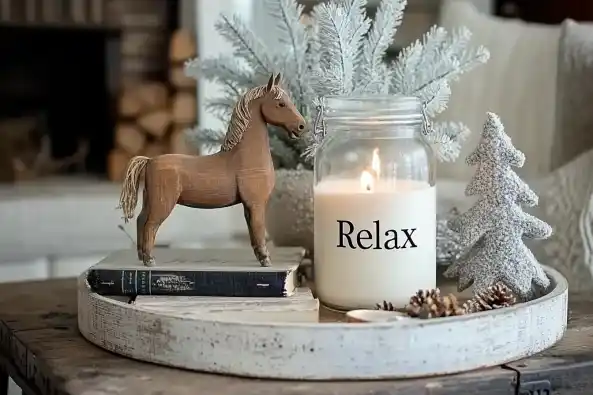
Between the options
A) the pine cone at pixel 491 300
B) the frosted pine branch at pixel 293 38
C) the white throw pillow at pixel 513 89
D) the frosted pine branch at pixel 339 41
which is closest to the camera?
the pine cone at pixel 491 300

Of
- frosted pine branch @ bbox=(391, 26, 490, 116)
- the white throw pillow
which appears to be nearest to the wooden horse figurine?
frosted pine branch @ bbox=(391, 26, 490, 116)

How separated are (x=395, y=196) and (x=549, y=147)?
82cm

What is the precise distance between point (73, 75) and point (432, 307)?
190 cm

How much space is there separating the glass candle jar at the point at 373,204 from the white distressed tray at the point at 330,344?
0.40 feet

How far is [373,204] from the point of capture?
35.6 inches

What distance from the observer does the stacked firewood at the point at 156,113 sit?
96.2 inches

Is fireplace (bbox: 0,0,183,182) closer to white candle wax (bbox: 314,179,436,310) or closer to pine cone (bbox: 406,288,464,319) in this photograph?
white candle wax (bbox: 314,179,436,310)

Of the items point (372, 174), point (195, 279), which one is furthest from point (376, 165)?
point (195, 279)

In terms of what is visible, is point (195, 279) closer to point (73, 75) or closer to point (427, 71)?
point (427, 71)

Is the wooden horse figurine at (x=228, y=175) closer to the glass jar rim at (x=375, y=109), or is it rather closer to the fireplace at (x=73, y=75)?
the glass jar rim at (x=375, y=109)

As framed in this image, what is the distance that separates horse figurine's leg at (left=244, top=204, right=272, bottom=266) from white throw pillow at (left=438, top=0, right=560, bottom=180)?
0.80m

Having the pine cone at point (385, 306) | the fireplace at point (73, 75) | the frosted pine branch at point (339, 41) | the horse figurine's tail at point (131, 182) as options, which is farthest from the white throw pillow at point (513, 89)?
the fireplace at point (73, 75)

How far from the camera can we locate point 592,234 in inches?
46.5

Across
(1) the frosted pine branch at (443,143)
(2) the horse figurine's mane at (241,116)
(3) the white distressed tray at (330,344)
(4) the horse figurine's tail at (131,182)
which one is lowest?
(3) the white distressed tray at (330,344)
